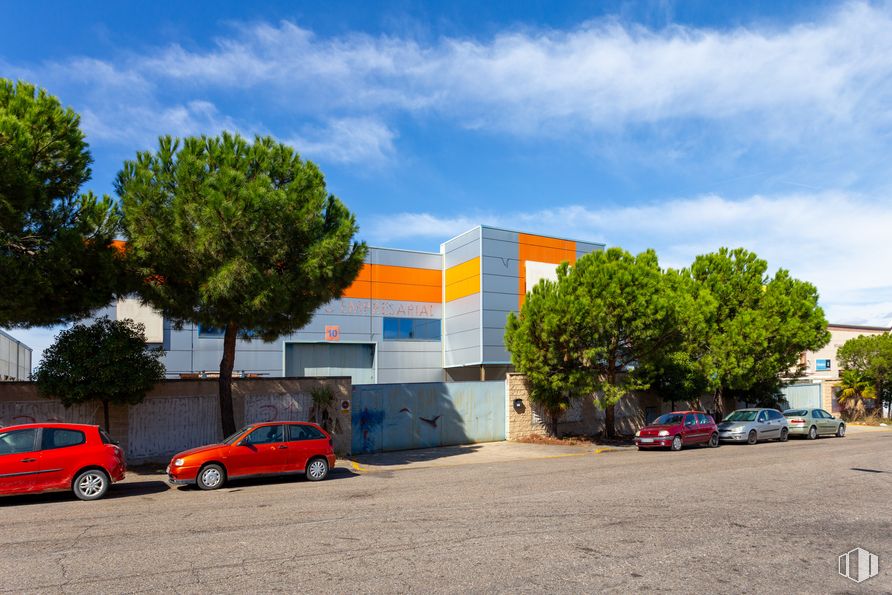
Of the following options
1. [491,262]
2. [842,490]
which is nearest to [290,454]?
[842,490]

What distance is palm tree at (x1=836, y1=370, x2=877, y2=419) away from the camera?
41.2 m

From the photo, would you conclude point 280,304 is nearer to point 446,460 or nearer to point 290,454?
point 290,454

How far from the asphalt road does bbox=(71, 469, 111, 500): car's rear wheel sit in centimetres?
40

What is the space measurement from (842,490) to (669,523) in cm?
567

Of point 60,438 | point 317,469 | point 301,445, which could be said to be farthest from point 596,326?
point 60,438

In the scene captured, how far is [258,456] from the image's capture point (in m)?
15.0

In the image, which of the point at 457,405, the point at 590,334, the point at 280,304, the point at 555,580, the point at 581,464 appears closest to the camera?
the point at 555,580

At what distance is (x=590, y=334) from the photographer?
23609 mm

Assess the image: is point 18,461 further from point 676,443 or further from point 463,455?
point 676,443

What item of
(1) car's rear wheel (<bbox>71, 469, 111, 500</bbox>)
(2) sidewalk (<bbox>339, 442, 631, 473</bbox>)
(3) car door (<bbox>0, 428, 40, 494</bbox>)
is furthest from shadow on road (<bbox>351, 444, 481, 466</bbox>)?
(3) car door (<bbox>0, 428, 40, 494</bbox>)

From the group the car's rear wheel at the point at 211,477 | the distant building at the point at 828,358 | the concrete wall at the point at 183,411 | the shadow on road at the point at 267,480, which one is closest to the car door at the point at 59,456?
the car's rear wheel at the point at 211,477

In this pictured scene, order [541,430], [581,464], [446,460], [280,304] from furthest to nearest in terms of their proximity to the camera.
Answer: [541,430] → [446,460] → [581,464] → [280,304]

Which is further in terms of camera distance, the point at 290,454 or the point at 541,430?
the point at 541,430

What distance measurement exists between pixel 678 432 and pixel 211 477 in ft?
Answer: 51.7
